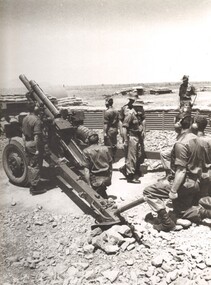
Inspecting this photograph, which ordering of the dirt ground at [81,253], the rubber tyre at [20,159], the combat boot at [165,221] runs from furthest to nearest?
the rubber tyre at [20,159], the combat boot at [165,221], the dirt ground at [81,253]

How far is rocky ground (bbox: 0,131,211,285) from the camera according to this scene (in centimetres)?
390

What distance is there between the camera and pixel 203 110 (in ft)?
32.0

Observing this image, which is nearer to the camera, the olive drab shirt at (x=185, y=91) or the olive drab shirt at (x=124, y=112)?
the olive drab shirt at (x=124, y=112)

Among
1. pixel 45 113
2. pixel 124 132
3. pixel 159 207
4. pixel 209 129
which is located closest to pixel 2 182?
pixel 45 113

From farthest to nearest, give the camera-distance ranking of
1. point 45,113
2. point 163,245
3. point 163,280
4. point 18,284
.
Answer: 1. point 45,113
2. point 163,245
3. point 18,284
4. point 163,280

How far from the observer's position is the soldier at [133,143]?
22.9ft

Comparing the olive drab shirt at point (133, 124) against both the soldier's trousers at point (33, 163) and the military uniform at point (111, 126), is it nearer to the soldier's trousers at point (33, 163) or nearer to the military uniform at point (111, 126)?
the military uniform at point (111, 126)

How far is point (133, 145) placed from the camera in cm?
704

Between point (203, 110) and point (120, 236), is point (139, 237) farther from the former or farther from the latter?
point (203, 110)

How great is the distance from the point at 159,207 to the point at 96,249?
3.31 ft

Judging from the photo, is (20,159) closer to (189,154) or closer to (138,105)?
(138,105)

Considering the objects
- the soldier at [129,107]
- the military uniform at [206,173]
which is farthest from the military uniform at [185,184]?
the soldier at [129,107]

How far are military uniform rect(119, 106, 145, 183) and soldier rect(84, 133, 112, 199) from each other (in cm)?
168

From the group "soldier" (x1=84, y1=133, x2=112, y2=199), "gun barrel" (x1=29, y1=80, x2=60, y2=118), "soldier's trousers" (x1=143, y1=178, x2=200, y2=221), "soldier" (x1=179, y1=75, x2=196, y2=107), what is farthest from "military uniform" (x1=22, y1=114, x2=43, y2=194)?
"soldier" (x1=179, y1=75, x2=196, y2=107)
